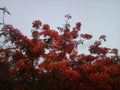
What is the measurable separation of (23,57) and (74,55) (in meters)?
3.19

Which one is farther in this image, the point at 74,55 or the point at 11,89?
the point at 74,55

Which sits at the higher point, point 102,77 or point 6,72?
point 6,72

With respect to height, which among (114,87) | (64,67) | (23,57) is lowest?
(114,87)

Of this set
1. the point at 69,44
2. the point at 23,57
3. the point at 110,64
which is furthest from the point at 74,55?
the point at 23,57

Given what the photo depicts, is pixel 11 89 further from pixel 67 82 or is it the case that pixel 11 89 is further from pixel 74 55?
pixel 74 55

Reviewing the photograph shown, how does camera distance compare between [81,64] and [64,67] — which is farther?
[81,64]

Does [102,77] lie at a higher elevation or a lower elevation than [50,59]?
lower

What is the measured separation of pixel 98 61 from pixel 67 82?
251 centimetres

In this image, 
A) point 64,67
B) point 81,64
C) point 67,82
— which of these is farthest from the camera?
point 81,64

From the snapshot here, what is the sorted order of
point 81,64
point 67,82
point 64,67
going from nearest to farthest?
point 64,67
point 67,82
point 81,64

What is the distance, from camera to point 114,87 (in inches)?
613

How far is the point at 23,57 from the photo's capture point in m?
15.2

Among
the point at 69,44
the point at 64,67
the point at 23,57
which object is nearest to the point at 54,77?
the point at 64,67

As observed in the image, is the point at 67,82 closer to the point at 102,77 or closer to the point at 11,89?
the point at 102,77
